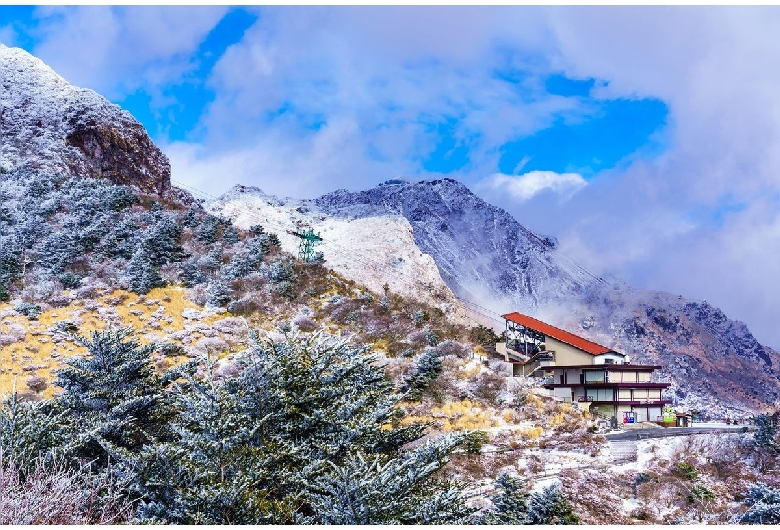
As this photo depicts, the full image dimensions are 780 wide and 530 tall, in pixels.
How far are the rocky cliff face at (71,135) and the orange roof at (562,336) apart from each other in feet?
117

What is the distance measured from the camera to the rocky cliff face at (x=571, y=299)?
213 feet

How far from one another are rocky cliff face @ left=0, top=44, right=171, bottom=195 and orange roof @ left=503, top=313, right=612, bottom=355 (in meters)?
35.7

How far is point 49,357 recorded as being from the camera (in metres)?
31.1

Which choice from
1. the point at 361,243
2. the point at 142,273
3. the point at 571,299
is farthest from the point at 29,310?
the point at 571,299

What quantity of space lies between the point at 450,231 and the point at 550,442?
7562cm

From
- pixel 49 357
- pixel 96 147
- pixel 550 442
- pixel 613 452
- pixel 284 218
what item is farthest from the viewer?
pixel 284 218

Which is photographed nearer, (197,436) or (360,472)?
(360,472)

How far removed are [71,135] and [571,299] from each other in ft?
204

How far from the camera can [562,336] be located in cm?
3684

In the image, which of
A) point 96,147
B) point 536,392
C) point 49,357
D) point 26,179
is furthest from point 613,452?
point 96,147

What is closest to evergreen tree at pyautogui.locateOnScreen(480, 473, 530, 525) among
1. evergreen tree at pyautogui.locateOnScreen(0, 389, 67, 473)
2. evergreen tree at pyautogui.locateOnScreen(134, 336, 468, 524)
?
evergreen tree at pyautogui.locateOnScreen(134, 336, 468, 524)

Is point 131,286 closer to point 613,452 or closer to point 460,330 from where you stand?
point 460,330

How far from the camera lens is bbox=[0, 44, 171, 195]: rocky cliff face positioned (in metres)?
56.8

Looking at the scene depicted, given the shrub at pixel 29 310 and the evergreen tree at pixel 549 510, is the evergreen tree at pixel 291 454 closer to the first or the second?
the evergreen tree at pixel 549 510
